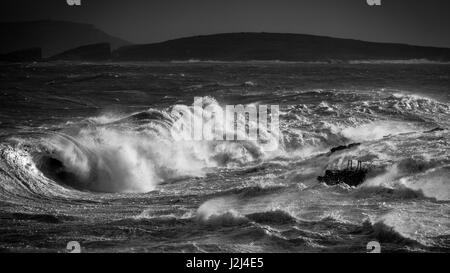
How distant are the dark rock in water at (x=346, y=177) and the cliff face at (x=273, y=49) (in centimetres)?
861

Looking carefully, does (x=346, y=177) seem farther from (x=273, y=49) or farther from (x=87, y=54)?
(x=87, y=54)

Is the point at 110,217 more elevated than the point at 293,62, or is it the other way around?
the point at 293,62

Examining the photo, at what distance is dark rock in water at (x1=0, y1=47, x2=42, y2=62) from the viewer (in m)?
25.6

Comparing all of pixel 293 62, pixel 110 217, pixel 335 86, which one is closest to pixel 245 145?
pixel 110 217

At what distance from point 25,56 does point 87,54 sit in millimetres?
3459

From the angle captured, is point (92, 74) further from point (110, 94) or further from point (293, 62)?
point (293, 62)

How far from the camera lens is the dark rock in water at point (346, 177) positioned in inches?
432

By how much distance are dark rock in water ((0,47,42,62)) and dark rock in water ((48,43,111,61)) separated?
3.44 feet

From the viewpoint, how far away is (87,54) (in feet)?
93.7

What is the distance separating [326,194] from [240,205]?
1.55m

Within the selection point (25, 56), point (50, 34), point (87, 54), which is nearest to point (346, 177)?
point (50, 34)

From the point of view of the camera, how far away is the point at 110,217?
29.8 feet

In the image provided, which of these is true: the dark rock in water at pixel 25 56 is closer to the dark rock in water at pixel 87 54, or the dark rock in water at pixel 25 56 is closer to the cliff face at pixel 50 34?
the dark rock in water at pixel 87 54

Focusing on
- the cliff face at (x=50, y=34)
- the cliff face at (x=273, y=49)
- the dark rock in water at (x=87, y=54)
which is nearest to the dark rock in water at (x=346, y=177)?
the cliff face at (x=273, y=49)
